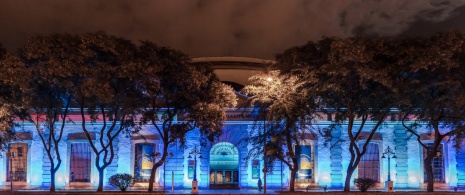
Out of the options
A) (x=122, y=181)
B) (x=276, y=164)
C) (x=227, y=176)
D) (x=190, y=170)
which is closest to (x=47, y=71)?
(x=122, y=181)

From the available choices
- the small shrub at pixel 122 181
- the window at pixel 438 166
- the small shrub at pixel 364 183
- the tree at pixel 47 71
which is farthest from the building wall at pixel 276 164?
the tree at pixel 47 71

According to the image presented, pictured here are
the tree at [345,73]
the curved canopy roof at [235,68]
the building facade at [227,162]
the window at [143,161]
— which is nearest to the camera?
the tree at [345,73]

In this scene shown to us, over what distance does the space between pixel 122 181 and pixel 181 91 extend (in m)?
8.64

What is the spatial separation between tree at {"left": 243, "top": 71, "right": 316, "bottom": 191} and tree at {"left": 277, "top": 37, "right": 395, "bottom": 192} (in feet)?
2.77

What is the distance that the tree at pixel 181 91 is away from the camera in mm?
38094

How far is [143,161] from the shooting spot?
47.9 meters

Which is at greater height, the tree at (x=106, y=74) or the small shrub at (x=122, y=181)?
the tree at (x=106, y=74)

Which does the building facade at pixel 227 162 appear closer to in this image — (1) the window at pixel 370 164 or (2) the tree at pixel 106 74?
(1) the window at pixel 370 164

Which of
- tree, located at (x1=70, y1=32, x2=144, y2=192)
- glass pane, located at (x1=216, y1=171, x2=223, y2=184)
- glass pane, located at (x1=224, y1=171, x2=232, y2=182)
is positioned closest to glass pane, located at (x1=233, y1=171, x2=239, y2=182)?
glass pane, located at (x1=224, y1=171, x2=232, y2=182)

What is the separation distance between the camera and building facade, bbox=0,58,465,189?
46938 millimetres

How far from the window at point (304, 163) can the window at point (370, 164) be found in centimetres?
409

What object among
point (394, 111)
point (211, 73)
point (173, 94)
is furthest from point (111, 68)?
point (394, 111)

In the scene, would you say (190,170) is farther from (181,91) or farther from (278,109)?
(278,109)

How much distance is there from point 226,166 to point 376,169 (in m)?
12.3
